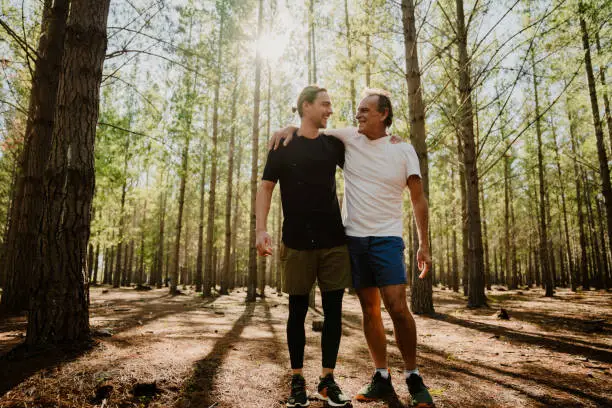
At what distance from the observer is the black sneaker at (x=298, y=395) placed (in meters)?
2.31

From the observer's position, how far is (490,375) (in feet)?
10.8

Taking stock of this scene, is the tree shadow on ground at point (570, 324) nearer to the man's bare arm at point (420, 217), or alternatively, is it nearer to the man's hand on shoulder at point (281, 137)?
the man's bare arm at point (420, 217)

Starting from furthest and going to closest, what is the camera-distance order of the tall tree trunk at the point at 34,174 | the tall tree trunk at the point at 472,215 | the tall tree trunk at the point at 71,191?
the tall tree trunk at the point at 472,215
the tall tree trunk at the point at 34,174
the tall tree trunk at the point at 71,191

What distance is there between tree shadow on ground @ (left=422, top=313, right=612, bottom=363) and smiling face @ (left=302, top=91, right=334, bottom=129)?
4.17 metres

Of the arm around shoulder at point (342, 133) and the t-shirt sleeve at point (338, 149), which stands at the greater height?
the arm around shoulder at point (342, 133)

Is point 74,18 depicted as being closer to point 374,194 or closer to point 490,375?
point 374,194

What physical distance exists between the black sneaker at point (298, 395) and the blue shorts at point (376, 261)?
80cm

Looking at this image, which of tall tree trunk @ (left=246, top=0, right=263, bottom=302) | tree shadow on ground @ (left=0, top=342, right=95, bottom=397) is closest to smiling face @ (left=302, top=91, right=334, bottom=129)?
tree shadow on ground @ (left=0, top=342, right=95, bottom=397)

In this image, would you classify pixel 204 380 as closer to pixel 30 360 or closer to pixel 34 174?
pixel 30 360

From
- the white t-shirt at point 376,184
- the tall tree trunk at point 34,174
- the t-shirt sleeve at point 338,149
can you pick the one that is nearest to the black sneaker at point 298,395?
the white t-shirt at point 376,184

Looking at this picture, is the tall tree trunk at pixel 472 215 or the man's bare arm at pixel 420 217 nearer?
the man's bare arm at pixel 420 217

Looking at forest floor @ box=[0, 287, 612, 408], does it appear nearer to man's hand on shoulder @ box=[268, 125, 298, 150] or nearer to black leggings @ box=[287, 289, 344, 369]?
black leggings @ box=[287, 289, 344, 369]

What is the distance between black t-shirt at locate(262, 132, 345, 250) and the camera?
101 inches

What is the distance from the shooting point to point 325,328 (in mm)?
2582
